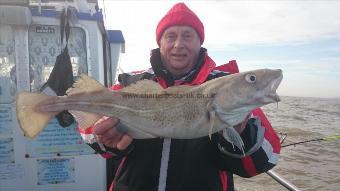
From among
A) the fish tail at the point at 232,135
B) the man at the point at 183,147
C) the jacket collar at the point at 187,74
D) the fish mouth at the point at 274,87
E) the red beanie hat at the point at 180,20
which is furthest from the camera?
the red beanie hat at the point at 180,20

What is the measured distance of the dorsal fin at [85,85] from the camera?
295 centimetres

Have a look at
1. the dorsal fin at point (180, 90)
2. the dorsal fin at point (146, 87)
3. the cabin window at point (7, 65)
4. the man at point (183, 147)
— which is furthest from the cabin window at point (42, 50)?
the dorsal fin at point (180, 90)

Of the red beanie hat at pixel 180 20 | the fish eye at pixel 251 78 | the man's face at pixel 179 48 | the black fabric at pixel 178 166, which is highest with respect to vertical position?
the red beanie hat at pixel 180 20

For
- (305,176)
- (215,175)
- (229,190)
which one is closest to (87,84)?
(215,175)

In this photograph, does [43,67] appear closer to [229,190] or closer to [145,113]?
[145,113]

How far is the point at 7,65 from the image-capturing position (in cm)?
489

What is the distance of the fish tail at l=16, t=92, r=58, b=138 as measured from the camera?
2.86m

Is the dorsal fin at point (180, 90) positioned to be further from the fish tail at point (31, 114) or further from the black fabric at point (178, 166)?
the fish tail at point (31, 114)

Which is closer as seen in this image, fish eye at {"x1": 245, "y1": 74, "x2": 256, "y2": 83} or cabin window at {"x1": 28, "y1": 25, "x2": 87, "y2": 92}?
fish eye at {"x1": 245, "y1": 74, "x2": 256, "y2": 83}

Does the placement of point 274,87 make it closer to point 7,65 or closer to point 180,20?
Answer: point 180,20

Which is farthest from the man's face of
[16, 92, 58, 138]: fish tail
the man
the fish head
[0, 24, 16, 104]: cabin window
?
[0, 24, 16, 104]: cabin window

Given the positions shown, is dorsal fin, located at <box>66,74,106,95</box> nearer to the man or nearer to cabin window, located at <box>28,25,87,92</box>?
the man

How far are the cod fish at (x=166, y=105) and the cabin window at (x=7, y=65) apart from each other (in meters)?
2.25

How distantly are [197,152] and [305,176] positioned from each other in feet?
33.2
